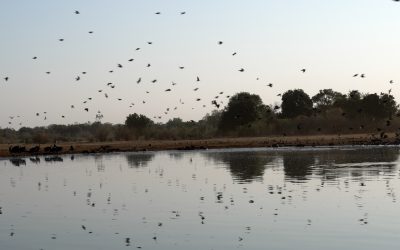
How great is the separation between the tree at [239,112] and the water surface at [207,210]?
107904 millimetres

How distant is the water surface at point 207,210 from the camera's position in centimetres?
2252

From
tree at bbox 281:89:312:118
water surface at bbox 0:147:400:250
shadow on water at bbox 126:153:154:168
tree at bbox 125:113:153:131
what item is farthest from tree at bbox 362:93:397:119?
water surface at bbox 0:147:400:250

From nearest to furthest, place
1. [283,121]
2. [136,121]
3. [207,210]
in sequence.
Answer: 1. [207,210]
2. [283,121]
3. [136,121]

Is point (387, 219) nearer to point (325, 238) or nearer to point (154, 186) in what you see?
point (325, 238)

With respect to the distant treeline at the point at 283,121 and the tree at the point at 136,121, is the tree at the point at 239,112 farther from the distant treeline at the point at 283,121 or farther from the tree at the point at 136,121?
the tree at the point at 136,121

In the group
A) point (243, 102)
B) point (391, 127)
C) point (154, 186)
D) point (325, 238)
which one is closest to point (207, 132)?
point (243, 102)

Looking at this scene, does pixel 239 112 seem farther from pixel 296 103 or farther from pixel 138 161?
pixel 138 161

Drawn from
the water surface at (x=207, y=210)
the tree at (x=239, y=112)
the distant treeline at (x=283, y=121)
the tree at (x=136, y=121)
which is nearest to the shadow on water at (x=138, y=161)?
the water surface at (x=207, y=210)

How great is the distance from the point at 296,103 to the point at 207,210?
148 meters

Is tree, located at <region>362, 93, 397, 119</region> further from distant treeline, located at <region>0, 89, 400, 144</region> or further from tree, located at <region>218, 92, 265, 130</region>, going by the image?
tree, located at <region>218, 92, 265, 130</region>

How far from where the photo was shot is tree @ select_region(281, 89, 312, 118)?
6826 inches

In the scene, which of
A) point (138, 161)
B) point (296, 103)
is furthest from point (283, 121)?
point (138, 161)

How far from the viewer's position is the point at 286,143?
104 metres

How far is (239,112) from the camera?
523ft
